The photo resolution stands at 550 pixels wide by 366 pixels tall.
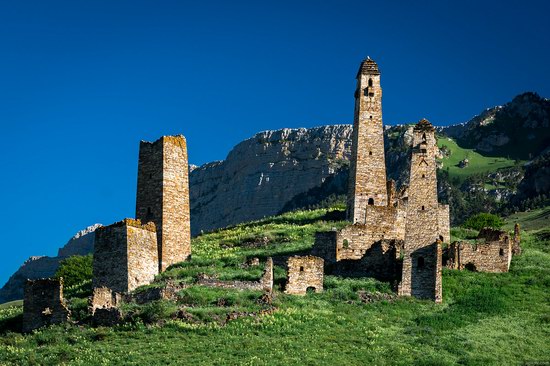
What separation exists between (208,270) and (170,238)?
11.9 ft

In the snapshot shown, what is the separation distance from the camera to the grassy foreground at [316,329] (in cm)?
4253

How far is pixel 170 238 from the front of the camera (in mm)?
56688

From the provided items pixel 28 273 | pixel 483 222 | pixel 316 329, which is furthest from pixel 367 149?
pixel 28 273

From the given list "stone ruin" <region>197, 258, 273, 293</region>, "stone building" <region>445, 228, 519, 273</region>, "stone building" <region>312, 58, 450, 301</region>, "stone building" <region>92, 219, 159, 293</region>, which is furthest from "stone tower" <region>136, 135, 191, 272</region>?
"stone building" <region>445, 228, 519, 273</region>

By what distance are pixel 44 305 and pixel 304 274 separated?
45.4ft

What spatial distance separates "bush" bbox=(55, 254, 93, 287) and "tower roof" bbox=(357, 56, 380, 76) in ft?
88.7

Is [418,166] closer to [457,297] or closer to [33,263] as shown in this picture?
[457,297]

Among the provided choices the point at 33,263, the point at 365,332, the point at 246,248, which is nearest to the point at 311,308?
the point at 365,332

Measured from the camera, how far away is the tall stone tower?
238 ft

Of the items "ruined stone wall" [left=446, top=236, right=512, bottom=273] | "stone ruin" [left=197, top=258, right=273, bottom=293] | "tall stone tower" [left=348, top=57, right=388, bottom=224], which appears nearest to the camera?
"stone ruin" [left=197, top=258, right=273, bottom=293]

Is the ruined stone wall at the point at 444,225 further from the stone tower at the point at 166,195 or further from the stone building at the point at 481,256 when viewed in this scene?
the stone tower at the point at 166,195

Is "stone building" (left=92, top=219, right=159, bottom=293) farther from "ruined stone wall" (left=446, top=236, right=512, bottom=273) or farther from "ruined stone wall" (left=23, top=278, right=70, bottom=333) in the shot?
"ruined stone wall" (left=446, top=236, right=512, bottom=273)

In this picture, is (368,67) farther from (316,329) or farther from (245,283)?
(316,329)

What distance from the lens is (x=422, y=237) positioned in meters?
54.8
